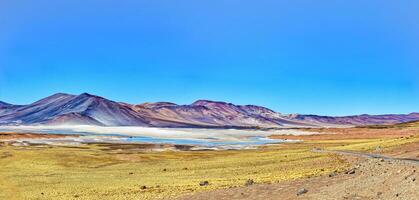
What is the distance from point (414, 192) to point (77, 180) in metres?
32.7

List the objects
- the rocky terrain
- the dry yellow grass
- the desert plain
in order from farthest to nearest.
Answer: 1. the dry yellow grass
2. the desert plain
3. the rocky terrain

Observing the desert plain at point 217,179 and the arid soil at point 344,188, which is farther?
the desert plain at point 217,179

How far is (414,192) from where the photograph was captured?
25.9m

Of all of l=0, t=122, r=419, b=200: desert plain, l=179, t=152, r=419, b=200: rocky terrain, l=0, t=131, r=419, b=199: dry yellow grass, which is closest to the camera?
l=179, t=152, r=419, b=200: rocky terrain

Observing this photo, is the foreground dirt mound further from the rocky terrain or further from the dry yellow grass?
the dry yellow grass

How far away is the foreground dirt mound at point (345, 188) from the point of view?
27.9 metres

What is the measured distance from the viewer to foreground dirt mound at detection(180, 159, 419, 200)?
2792cm

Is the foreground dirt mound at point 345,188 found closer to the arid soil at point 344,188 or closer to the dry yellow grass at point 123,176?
the arid soil at point 344,188

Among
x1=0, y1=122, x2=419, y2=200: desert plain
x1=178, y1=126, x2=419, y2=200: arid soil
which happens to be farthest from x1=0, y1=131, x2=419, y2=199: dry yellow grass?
x1=178, y1=126, x2=419, y2=200: arid soil

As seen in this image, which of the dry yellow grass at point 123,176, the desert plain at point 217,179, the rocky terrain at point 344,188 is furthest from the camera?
the dry yellow grass at point 123,176

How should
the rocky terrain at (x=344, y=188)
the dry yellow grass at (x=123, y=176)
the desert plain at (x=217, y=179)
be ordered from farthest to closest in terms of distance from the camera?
1. the dry yellow grass at (x=123, y=176)
2. the desert plain at (x=217, y=179)
3. the rocky terrain at (x=344, y=188)

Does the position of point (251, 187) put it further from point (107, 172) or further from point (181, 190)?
point (107, 172)

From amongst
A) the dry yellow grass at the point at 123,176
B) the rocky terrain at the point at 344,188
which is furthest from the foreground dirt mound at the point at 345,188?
→ the dry yellow grass at the point at 123,176

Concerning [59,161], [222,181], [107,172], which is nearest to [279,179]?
[222,181]
